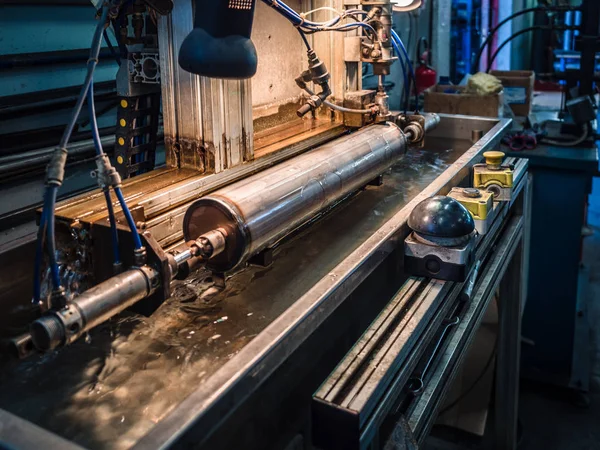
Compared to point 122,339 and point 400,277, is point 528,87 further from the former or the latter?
point 122,339

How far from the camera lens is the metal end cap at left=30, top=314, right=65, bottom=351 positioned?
72 cm

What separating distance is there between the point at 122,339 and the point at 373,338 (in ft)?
1.25

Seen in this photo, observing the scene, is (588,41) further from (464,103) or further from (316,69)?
(316,69)

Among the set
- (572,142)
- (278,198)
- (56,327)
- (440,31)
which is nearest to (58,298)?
(56,327)

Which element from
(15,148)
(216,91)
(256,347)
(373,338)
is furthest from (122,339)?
(15,148)

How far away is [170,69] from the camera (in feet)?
3.97

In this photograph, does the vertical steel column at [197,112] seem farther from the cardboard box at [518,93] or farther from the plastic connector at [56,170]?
the cardboard box at [518,93]

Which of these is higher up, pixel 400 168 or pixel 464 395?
pixel 400 168

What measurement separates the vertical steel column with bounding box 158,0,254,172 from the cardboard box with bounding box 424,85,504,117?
143 cm

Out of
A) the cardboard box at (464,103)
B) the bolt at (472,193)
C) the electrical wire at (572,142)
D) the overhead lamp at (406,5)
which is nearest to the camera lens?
the bolt at (472,193)

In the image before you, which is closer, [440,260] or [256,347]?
[256,347]

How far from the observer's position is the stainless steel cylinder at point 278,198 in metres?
1.00

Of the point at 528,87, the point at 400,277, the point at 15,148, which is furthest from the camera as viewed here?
the point at 528,87

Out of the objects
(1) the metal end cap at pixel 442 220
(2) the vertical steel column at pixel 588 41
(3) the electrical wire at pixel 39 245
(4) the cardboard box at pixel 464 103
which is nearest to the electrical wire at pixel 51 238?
(3) the electrical wire at pixel 39 245
